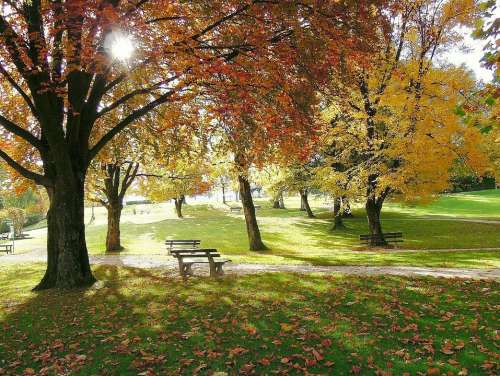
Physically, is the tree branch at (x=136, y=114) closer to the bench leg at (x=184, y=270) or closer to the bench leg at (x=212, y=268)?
the bench leg at (x=184, y=270)

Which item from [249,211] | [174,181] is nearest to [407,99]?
[249,211]

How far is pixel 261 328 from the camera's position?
6922 millimetres

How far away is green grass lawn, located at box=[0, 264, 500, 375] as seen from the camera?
5637mm

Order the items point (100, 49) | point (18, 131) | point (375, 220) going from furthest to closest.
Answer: point (375, 220), point (18, 131), point (100, 49)

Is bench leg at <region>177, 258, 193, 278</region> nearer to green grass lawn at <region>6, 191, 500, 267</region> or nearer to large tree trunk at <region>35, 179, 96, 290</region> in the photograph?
large tree trunk at <region>35, 179, 96, 290</region>

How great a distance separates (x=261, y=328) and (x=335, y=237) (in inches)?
906

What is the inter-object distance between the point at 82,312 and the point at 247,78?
6.31 m

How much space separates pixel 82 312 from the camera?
8.56 metres

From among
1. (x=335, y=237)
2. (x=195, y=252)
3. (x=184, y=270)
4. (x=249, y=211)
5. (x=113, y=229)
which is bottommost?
(x=335, y=237)

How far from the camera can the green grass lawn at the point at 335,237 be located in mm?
17000

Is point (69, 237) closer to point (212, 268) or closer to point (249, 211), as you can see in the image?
point (212, 268)

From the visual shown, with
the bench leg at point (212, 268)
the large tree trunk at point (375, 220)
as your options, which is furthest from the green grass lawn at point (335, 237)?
the bench leg at point (212, 268)

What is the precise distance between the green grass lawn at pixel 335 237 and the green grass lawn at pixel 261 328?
246 inches

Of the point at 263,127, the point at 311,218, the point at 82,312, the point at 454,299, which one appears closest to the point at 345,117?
the point at 263,127
